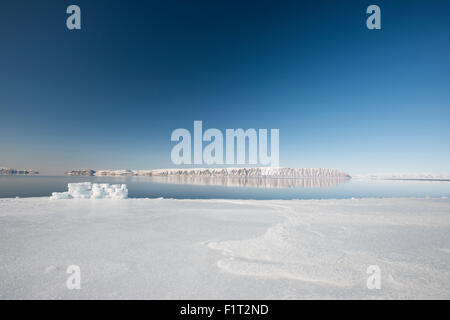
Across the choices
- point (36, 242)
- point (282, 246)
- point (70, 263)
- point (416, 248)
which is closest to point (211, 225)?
point (282, 246)

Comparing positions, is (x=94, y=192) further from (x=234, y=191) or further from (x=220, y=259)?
(x=234, y=191)

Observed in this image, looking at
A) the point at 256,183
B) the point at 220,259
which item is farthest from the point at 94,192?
A: the point at 256,183

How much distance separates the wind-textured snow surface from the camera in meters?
3.41

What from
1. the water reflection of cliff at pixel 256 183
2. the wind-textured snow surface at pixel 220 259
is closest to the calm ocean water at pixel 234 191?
the water reflection of cliff at pixel 256 183

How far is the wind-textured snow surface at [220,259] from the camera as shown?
3414mm

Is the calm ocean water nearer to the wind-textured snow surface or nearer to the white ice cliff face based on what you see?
the white ice cliff face

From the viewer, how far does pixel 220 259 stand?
4.69 meters

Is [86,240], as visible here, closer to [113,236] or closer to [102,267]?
[113,236]

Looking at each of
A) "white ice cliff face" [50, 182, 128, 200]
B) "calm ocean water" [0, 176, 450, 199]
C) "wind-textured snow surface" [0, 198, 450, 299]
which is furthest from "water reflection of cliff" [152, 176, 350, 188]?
"wind-textured snow surface" [0, 198, 450, 299]

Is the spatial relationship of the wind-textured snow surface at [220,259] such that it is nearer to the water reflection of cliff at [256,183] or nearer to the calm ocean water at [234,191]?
the calm ocean water at [234,191]

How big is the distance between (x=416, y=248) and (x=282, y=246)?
140 inches
